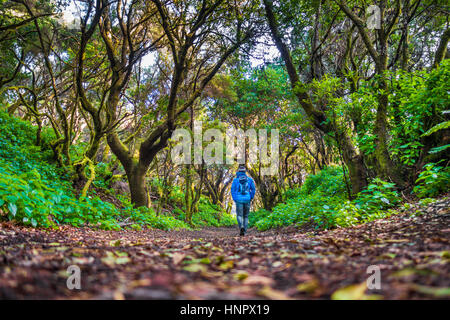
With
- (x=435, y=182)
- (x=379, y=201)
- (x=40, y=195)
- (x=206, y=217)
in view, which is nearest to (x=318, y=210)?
(x=379, y=201)

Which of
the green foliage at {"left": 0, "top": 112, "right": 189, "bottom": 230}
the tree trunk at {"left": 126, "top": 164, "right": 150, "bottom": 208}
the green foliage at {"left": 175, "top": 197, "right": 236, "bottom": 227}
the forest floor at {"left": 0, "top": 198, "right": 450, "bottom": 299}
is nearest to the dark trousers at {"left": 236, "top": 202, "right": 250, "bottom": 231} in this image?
the green foliage at {"left": 0, "top": 112, "right": 189, "bottom": 230}

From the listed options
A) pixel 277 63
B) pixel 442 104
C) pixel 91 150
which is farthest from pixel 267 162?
pixel 442 104

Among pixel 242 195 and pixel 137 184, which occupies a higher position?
pixel 137 184

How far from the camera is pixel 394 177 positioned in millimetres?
5562

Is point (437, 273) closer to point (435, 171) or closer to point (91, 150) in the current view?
point (435, 171)

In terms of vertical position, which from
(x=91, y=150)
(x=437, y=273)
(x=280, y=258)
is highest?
(x=91, y=150)

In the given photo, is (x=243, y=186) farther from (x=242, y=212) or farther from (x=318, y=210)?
(x=318, y=210)

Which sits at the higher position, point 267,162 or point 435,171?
point 267,162

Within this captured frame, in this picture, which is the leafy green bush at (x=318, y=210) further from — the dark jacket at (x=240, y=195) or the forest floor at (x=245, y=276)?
the forest floor at (x=245, y=276)

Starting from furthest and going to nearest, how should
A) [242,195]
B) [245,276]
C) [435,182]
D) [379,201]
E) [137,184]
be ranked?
[137,184]
[242,195]
[379,201]
[435,182]
[245,276]

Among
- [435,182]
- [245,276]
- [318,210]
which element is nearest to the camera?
[245,276]

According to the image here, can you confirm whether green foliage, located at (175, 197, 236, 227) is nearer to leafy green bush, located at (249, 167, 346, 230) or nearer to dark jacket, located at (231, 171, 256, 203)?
leafy green bush, located at (249, 167, 346, 230)

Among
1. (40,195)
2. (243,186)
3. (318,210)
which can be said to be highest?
(243,186)
